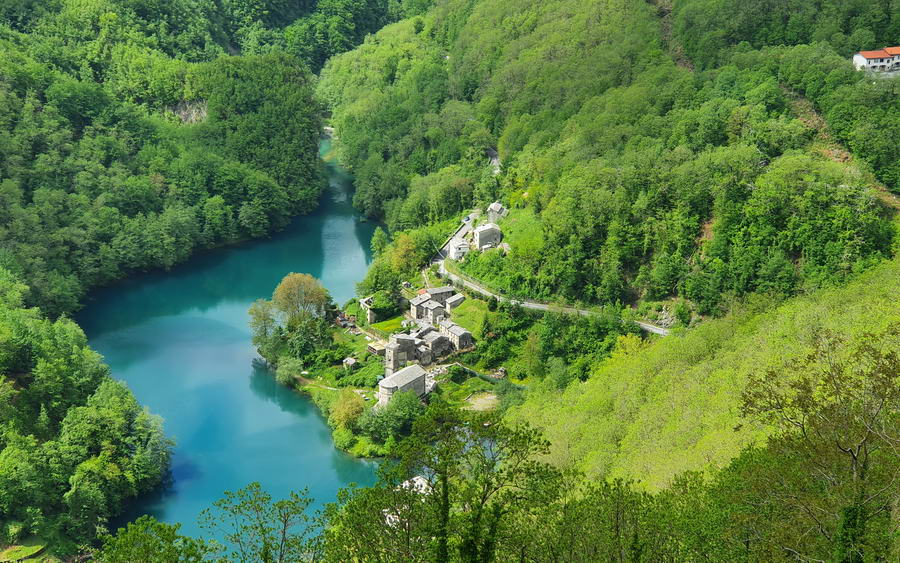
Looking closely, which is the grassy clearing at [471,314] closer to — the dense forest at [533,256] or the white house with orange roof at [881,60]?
the dense forest at [533,256]

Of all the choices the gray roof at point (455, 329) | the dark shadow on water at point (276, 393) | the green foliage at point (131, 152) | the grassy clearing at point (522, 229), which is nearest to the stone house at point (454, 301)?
the gray roof at point (455, 329)

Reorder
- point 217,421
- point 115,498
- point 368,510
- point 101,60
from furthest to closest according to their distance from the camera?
point 101,60 → point 217,421 → point 115,498 → point 368,510

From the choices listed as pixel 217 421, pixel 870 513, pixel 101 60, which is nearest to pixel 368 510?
pixel 870 513

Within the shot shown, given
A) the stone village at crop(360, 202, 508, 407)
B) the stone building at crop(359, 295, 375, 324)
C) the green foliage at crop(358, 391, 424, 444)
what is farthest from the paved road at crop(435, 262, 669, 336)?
the green foliage at crop(358, 391, 424, 444)

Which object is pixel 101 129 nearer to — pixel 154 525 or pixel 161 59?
pixel 161 59

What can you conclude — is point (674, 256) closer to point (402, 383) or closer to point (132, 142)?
point (402, 383)

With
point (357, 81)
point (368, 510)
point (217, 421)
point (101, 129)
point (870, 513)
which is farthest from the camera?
point (357, 81)

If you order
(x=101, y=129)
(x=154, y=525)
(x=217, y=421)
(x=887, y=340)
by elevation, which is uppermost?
(x=154, y=525)
